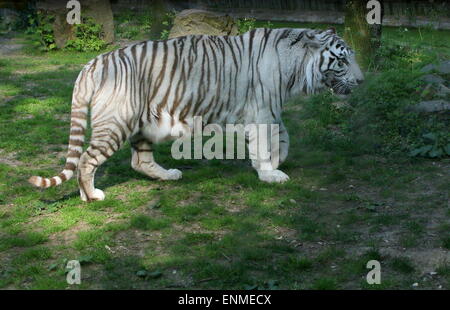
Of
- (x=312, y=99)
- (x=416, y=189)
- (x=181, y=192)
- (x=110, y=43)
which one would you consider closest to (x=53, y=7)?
(x=110, y=43)

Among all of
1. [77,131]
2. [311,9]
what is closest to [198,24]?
[311,9]

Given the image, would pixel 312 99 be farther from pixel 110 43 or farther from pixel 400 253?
pixel 110 43

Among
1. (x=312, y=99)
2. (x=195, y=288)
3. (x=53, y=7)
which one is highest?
(x=53, y=7)

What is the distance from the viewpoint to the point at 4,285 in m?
4.71

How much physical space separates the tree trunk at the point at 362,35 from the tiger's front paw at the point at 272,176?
4.07 m

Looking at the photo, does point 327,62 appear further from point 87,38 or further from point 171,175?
point 87,38

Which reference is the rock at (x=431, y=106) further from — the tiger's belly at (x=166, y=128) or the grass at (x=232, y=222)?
the tiger's belly at (x=166, y=128)

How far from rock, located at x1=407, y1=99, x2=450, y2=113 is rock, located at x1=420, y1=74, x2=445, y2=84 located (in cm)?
64

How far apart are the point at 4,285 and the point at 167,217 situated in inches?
63.4

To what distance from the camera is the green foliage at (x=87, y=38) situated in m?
13.1

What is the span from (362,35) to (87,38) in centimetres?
584

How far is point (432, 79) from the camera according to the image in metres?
8.66

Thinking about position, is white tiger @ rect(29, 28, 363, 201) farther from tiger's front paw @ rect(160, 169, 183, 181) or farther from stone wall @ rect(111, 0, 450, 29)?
stone wall @ rect(111, 0, 450, 29)

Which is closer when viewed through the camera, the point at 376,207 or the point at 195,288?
the point at 195,288
